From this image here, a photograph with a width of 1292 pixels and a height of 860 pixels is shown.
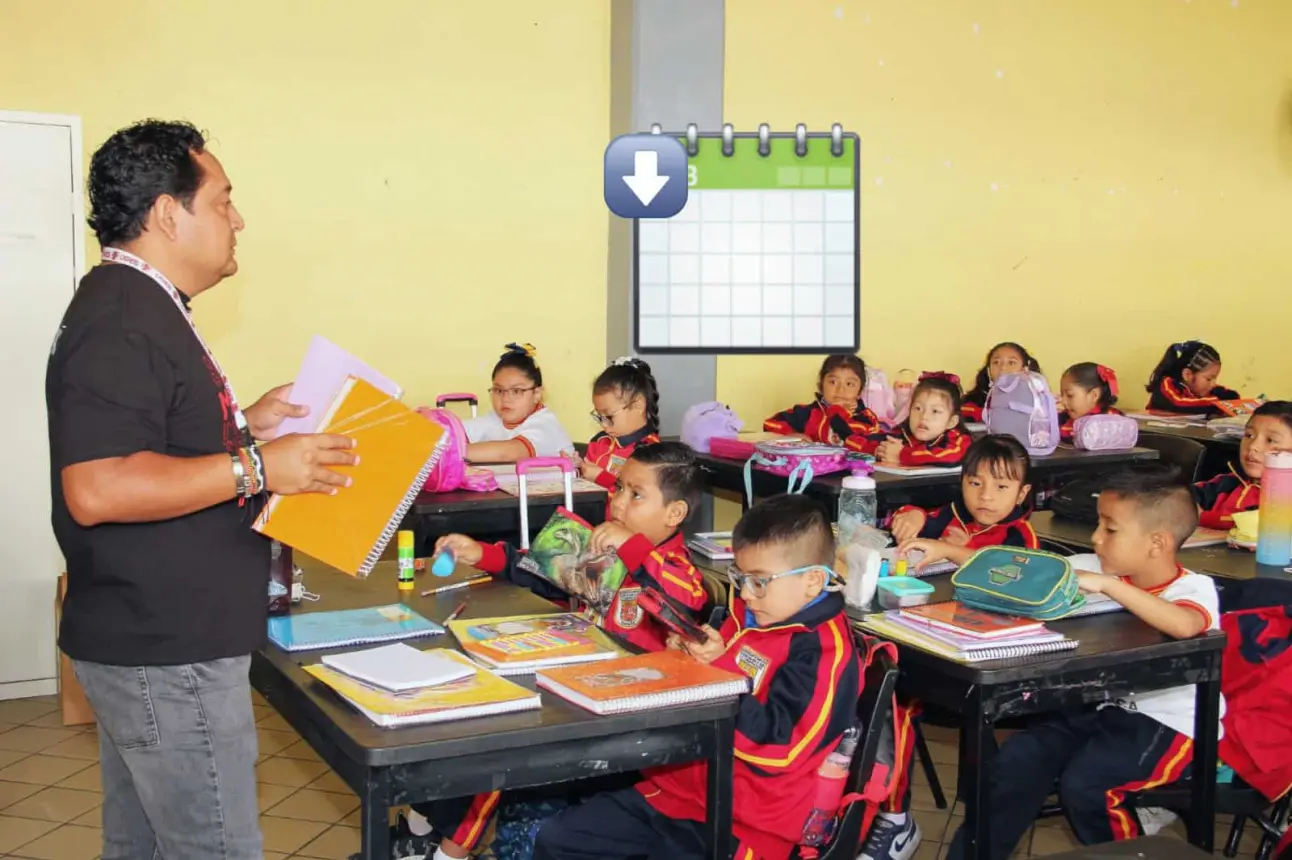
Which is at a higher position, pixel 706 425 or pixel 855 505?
pixel 706 425

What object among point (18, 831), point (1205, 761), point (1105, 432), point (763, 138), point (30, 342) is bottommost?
point (18, 831)

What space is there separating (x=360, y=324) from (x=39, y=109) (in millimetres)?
1433

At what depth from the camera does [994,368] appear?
620 centimetres

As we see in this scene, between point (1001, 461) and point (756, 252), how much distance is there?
2652 millimetres

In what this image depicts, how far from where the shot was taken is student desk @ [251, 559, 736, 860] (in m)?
1.85

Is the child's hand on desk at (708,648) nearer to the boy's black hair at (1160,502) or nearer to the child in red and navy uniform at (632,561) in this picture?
the child in red and navy uniform at (632,561)

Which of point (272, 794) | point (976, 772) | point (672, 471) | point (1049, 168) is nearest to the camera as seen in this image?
point (976, 772)

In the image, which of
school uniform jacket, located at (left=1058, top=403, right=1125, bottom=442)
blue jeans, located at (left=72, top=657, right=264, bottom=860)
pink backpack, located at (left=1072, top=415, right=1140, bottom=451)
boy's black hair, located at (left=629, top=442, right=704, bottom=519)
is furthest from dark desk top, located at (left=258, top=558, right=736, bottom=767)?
school uniform jacket, located at (left=1058, top=403, right=1125, bottom=442)

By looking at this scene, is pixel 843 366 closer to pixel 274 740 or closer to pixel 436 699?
pixel 274 740

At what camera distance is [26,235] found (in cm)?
448

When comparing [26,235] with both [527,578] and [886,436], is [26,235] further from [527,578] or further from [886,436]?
[886,436]

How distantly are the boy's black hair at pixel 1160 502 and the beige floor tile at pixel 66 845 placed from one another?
8.68 feet

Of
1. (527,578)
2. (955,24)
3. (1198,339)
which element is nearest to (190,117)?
(527,578)

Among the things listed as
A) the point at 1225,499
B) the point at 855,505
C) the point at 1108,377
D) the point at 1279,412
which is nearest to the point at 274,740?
the point at 855,505
